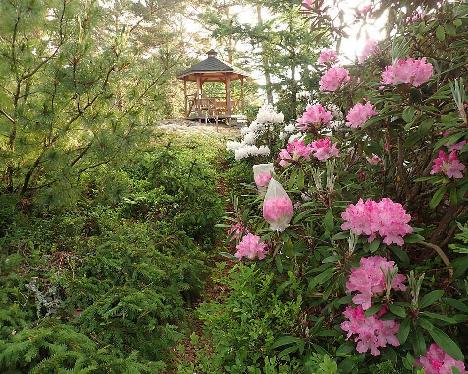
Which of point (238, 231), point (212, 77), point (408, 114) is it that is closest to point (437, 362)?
point (408, 114)

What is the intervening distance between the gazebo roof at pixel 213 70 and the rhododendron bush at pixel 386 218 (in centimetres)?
1286

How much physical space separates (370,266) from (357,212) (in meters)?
0.22

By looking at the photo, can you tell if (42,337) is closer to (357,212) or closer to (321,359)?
(321,359)

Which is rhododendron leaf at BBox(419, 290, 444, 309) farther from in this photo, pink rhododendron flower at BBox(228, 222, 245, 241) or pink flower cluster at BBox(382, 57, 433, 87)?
pink rhododendron flower at BBox(228, 222, 245, 241)

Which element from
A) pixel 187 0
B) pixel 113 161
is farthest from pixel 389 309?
pixel 187 0

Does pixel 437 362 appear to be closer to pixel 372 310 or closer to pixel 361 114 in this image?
pixel 372 310

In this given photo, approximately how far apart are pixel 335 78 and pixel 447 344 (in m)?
1.80

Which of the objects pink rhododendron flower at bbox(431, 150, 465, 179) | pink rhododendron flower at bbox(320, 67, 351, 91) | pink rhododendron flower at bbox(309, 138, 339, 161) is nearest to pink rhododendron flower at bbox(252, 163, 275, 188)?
pink rhododendron flower at bbox(309, 138, 339, 161)

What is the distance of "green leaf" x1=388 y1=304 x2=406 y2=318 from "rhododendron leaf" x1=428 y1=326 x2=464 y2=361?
119 millimetres

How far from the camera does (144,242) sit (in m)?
3.64

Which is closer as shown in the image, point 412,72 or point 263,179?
point 412,72

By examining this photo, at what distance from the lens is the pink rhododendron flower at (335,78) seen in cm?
280

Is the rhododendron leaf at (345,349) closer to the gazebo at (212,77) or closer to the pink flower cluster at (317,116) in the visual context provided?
the pink flower cluster at (317,116)

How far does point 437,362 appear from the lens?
1.58m
